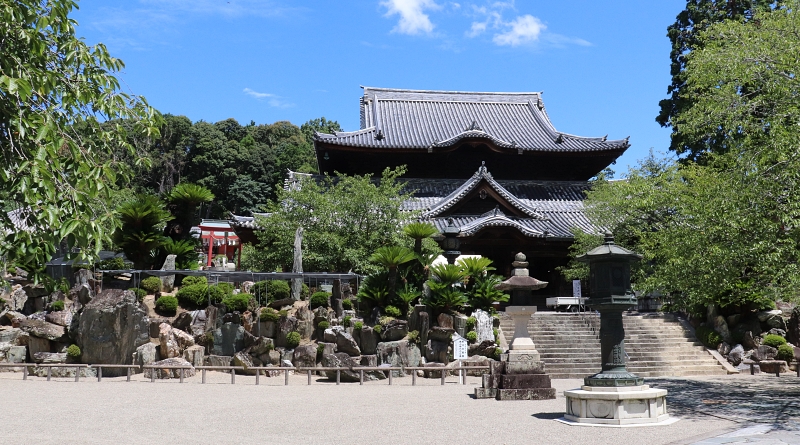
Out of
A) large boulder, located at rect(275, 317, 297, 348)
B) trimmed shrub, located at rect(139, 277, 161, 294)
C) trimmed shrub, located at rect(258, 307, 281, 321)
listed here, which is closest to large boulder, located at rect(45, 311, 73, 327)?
trimmed shrub, located at rect(139, 277, 161, 294)

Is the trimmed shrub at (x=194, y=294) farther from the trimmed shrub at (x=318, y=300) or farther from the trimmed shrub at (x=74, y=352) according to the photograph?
the trimmed shrub at (x=318, y=300)

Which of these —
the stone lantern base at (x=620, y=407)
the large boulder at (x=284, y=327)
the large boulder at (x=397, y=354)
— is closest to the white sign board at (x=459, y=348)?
the large boulder at (x=397, y=354)

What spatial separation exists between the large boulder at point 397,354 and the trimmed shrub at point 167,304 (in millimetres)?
6129

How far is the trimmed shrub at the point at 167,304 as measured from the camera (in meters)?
18.7

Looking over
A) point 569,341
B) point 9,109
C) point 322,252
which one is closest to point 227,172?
point 322,252

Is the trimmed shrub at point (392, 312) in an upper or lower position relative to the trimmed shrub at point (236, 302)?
lower

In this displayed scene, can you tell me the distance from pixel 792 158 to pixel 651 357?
1099 centimetres

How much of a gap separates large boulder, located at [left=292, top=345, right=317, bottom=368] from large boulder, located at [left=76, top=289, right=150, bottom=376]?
410 cm

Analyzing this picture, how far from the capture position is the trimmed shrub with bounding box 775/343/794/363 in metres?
18.8

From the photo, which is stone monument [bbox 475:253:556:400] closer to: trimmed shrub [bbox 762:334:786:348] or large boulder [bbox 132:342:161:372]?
large boulder [bbox 132:342:161:372]

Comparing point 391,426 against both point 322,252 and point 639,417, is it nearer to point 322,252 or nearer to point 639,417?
point 639,417

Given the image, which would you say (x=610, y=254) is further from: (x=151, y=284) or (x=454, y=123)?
(x=454, y=123)

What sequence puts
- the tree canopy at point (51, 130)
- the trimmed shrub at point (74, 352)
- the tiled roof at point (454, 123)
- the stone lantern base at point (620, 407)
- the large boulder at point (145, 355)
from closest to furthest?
the tree canopy at point (51, 130)
the stone lantern base at point (620, 407)
the large boulder at point (145, 355)
the trimmed shrub at point (74, 352)
the tiled roof at point (454, 123)

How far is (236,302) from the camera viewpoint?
18547 millimetres
